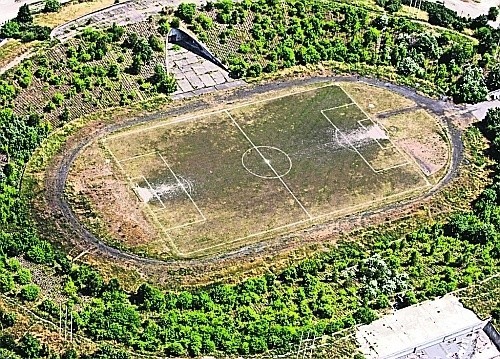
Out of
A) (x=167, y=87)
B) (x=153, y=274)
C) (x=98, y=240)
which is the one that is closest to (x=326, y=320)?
(x=153, y=274)

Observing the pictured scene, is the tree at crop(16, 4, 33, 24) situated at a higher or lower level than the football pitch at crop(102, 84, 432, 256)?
higher

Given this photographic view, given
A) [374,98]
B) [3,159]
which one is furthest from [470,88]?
[3,159]

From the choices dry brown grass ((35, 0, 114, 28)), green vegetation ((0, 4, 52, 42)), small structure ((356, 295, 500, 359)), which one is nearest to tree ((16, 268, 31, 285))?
small structure ((356, 295, 500, 359))

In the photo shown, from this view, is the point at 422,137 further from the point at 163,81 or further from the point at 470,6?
the point at 470,6

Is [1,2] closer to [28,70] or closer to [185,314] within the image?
[28,70]

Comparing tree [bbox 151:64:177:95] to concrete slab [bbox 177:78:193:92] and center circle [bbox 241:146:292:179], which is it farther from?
center circle [bbox 241:146:292:179]

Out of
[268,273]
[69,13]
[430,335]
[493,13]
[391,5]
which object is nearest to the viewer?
[430,335]

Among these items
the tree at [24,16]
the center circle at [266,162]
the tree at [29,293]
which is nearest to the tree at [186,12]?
the tree at [24,16]
